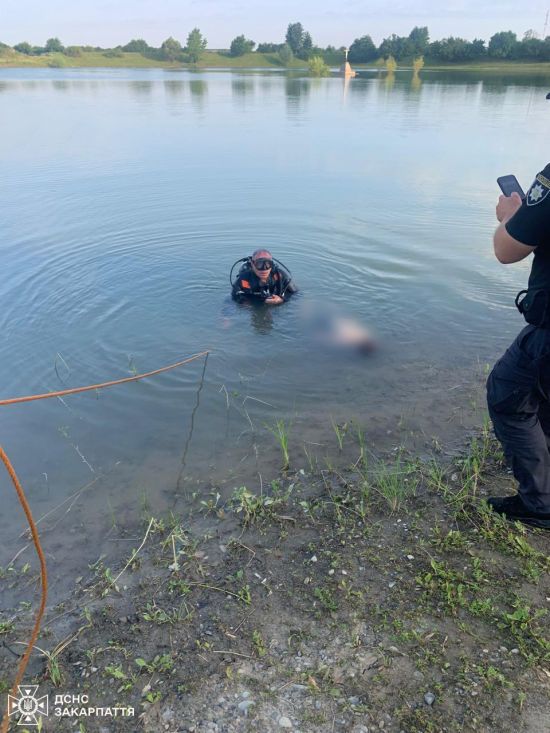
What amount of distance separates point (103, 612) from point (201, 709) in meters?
0.89

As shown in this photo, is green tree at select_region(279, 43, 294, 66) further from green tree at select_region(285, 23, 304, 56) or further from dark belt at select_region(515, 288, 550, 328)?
dark belt at select_region(515, 288, 550, 328)

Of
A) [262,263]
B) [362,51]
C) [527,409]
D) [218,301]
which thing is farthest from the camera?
[362,51]

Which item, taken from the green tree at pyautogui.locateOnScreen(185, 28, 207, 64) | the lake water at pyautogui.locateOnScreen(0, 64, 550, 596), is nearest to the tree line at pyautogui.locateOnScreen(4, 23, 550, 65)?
the green tree at pyautogui.locateOnScreen(185, 28, 207, 64)

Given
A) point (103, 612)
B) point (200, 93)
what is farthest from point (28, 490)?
point (200, 93)

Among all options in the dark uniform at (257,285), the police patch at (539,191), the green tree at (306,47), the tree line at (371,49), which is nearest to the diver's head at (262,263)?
the dark uniform at (257,285)

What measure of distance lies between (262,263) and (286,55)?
313 feet

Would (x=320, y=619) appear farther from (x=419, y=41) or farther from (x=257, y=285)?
(x=419, y=41)

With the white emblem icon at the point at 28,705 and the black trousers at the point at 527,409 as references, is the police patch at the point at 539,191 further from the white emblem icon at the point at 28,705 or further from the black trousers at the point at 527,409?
the white emblem icon at the point at 28,705

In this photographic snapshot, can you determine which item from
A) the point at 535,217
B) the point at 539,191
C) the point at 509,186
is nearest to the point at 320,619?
the point at 535,217

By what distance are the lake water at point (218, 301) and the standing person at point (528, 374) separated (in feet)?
4.81

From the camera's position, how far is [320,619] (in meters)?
2.76

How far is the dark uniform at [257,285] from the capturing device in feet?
25.2

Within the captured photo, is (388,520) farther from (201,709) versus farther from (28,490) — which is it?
(28,490)

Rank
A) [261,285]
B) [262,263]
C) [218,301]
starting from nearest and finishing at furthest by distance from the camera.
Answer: [262,263] → [261,285] → [218,301]
